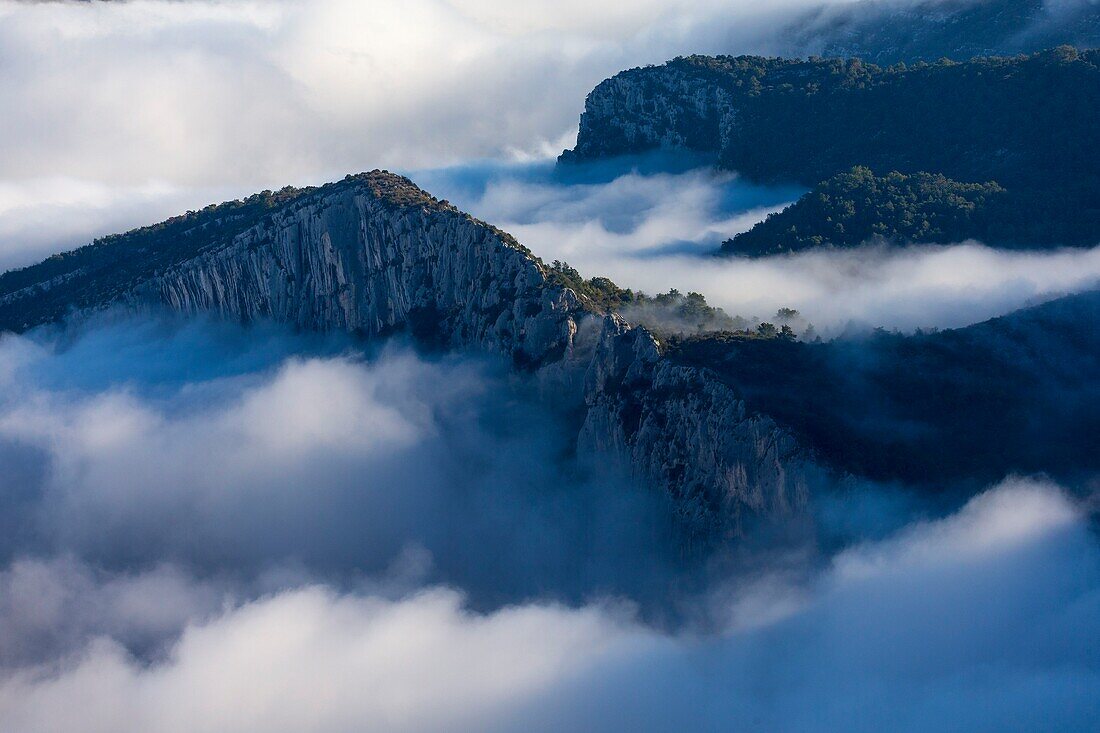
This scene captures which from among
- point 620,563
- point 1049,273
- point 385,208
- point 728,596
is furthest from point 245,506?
point 1049,273

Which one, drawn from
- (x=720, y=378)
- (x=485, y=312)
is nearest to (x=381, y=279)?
(x=485, y=312)

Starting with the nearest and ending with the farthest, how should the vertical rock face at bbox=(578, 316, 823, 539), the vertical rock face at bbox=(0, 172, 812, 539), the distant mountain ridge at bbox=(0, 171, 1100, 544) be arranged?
the vertical rock face at bbox=(578, 316, 823, 539) → the distant mountain ridge at bbox=(0, 171, 1100, 544) → the vertical rock face at bbox=(0, 172, 812, 539)

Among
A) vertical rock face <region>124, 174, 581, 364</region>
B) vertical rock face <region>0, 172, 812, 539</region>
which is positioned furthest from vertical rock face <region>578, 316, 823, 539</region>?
vertical rock face <region>124, 174, 581, 364</region>

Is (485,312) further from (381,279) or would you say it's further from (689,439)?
(689,439)

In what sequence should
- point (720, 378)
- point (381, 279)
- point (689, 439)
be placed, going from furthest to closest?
1. point (381, 279)
2. point (689, 439)
3. point (720, 378)

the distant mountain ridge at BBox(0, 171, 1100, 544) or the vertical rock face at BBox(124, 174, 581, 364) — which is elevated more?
the vertical rock face at BBox(124, 174, 581, 364)

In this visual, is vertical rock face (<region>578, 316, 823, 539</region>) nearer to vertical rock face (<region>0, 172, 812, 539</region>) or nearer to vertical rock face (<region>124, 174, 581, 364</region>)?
vertical rock face (<region>0, 172, 812, 539</region>)

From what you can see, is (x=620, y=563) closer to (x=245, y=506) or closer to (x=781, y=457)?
(x=781, y=457)

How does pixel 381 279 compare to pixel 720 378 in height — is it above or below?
above

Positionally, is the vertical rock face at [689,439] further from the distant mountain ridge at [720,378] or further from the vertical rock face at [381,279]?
the vertical rock face at [381,279]
